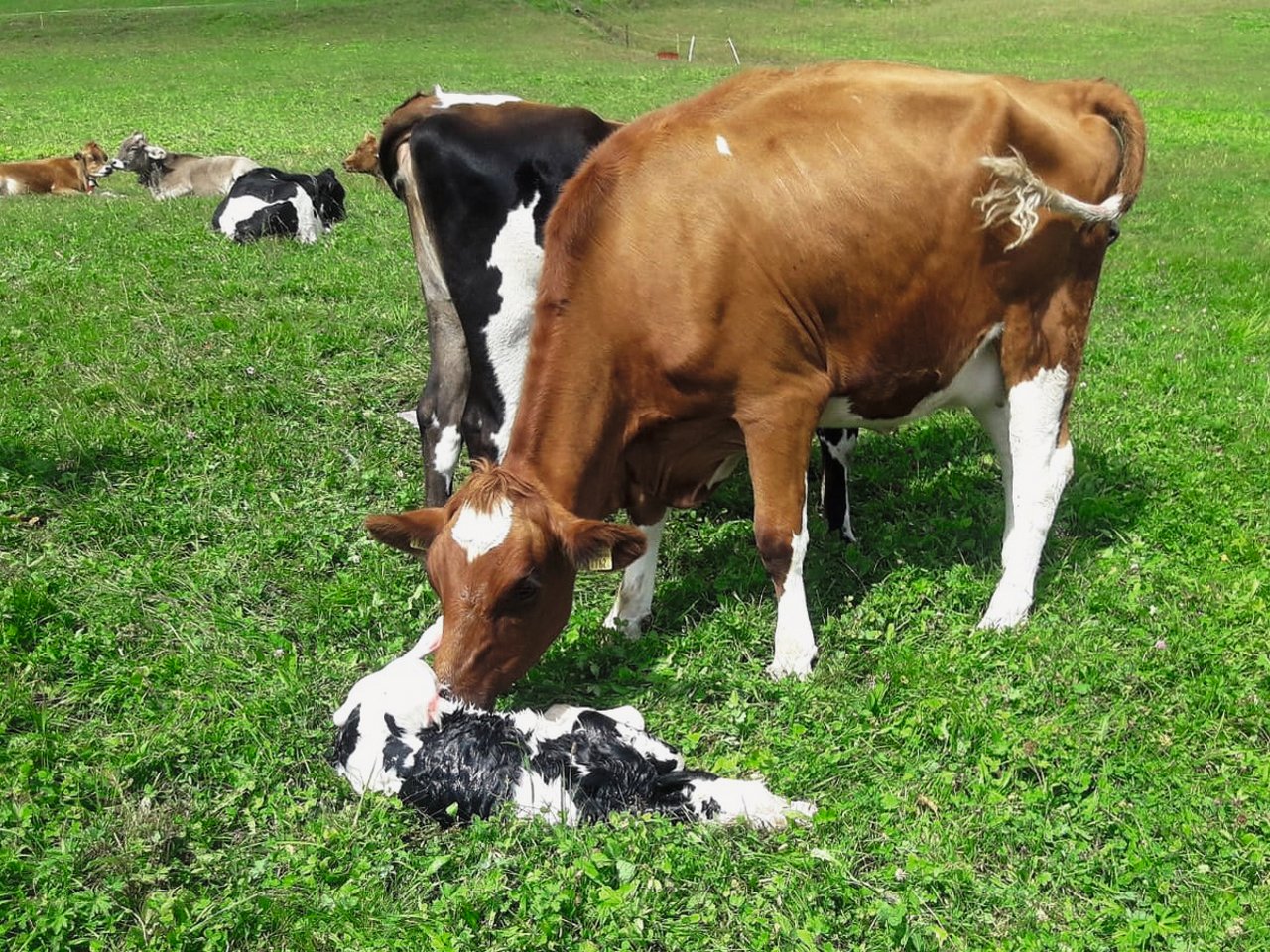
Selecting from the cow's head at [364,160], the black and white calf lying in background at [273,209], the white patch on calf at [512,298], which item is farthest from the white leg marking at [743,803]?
the black and white calf lying in background at [273,209]

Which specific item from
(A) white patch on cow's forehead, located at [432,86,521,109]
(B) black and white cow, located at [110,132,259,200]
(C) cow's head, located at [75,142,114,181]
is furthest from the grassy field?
(C) cow's head, located at [75,142,114,181]

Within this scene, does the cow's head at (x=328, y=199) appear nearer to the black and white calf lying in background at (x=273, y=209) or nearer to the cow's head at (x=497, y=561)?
the black and white calf lying in background at (x=273, y=209)

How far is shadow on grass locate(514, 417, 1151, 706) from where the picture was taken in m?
5.28

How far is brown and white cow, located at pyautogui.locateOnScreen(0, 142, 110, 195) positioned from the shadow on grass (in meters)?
15.8

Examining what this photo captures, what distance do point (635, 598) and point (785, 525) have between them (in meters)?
0.89

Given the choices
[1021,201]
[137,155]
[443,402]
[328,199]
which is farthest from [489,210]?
[137,155]

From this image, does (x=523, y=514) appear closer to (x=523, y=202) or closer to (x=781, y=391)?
(x=781, y=391)

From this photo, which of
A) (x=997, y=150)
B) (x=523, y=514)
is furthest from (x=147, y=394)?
(x=997, y=150)

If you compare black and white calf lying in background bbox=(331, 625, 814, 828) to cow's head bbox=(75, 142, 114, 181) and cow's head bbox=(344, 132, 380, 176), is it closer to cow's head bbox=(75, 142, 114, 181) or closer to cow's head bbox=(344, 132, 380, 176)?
cow's head bbox=(344, 132, 380, 176)

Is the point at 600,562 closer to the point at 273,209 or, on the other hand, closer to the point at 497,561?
the point at 497,561

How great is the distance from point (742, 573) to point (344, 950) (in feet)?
10.3

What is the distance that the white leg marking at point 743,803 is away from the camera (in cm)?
411

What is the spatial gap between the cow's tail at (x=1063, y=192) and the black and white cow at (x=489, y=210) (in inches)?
76.0

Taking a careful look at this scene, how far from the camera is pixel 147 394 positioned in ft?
24.3
